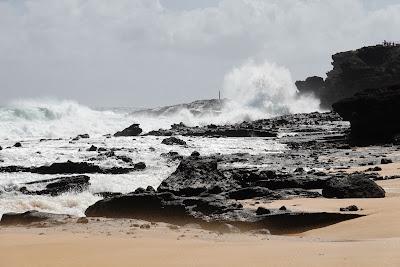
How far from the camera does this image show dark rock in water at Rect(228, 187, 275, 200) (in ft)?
38.0

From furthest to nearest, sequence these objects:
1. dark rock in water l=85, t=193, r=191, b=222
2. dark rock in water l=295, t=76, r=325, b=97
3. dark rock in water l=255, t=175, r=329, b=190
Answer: dark rock in water l=295, t=76, r=325, b=97 < dark rock in water l=255, t=175, r=329, b=190 < dark rock in water l=85, t=193, r=191, b=222

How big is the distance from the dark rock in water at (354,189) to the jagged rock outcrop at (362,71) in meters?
62.2

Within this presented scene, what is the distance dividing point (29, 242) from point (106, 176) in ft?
40.3

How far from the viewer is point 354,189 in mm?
10664

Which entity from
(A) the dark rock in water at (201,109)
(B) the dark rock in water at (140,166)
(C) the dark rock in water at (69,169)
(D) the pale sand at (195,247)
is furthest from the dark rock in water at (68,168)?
(A) the dark rock in water at (201,109)

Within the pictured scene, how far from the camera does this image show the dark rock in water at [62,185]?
15977 mm

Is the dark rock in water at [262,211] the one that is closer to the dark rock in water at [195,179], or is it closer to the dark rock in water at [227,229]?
the dark rock in water at [227,229]

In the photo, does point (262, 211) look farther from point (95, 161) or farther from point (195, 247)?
point (95, 161)

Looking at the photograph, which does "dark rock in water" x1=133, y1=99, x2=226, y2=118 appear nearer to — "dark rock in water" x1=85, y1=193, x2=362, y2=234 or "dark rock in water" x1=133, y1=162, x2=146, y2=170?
"dark rock in water" x1=133, y1=162, x2=146, y2=170

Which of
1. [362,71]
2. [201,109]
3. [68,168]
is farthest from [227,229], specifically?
[201,109]

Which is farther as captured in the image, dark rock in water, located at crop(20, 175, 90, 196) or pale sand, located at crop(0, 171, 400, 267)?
dark rock in water, located at crop(20, 175, 90, 196)

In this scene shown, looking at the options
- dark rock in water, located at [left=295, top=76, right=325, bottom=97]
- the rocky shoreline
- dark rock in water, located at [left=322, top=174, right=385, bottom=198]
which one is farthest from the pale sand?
dark rock in water, located at [left=295, top=76, right=325, bottom=97]

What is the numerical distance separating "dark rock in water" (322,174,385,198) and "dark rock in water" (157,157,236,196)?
2698mm

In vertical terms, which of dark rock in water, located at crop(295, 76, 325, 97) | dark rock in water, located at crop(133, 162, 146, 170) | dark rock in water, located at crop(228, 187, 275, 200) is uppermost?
dark rock in water, located at crop(295, 76, 325, 97)
